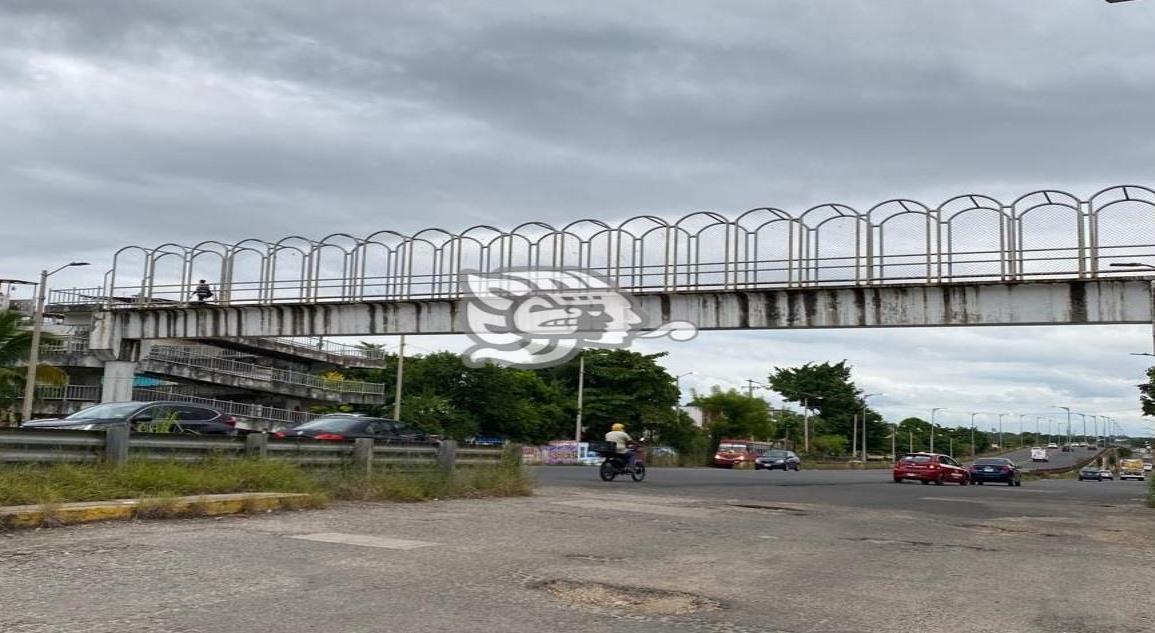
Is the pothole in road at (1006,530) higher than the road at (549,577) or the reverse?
the reverse

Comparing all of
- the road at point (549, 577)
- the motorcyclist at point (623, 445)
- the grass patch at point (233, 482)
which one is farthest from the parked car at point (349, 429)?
the road at point (549, 577)

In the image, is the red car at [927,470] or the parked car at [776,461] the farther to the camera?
the parked car at [776,461]

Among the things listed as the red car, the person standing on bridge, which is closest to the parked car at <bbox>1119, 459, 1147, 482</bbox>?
the red car

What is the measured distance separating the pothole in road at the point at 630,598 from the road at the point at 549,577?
0.03 m

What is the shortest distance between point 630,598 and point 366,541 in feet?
12.1

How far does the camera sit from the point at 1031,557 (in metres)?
11.0

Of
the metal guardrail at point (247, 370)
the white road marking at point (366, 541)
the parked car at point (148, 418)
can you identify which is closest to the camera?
the white road marking at point (366, 541)

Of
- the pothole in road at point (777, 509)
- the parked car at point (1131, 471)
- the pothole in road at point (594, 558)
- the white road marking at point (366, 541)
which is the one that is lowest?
the parked car at point (1131, 471)

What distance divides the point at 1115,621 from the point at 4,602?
24.7 feet

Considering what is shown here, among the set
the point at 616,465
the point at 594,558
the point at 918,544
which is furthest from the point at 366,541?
the point at 616,465

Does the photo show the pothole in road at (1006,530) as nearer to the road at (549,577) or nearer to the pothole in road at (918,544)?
the road at (549,577)

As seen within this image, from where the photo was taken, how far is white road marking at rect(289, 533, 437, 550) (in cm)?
962

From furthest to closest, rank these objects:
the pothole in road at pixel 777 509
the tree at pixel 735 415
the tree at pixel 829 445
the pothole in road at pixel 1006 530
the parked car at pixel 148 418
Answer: the tree at pixel 829 445 < the tree at pixel 735 415 < the parked car at pixel 148 418 < the pothole in road at pixel 777 509 < the pothole in road at pixel 1006 530

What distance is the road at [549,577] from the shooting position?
20.6 ft
